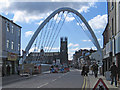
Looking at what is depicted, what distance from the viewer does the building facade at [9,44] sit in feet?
116

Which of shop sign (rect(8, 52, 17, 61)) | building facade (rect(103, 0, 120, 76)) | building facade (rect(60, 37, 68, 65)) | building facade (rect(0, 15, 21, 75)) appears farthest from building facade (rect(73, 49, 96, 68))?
building facade (rect(103, 0, 120, 76))

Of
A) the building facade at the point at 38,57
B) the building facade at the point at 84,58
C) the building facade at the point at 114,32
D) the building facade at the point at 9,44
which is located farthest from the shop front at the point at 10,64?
the building facade at the point at 84,58

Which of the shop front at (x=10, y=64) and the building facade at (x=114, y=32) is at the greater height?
the building facade at (x=114, y=32)

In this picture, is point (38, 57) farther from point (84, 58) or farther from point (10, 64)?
point (10, 64)

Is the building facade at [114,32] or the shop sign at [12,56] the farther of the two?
the shop sign at [12,56]

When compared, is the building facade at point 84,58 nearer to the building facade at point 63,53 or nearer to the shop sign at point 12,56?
the building facade at point 63,53

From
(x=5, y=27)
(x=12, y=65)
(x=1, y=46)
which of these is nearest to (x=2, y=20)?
(x=5, y=27)

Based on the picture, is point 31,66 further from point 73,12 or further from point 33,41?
point 73,12

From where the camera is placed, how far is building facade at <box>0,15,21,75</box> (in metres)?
35.2

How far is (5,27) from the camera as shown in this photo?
36.1 m

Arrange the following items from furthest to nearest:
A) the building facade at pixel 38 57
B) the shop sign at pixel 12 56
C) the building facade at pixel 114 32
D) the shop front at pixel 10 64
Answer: the building facade at pixel 38 57
the shop sign at pixel 12 56
the shop front at pixel 10 64
the building facade at pixel 114 32

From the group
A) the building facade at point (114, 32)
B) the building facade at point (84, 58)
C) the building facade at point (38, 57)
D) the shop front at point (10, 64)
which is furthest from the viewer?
the building facade at point (84, 58)

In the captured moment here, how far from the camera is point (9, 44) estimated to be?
3819 cm

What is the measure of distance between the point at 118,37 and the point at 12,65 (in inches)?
1055
